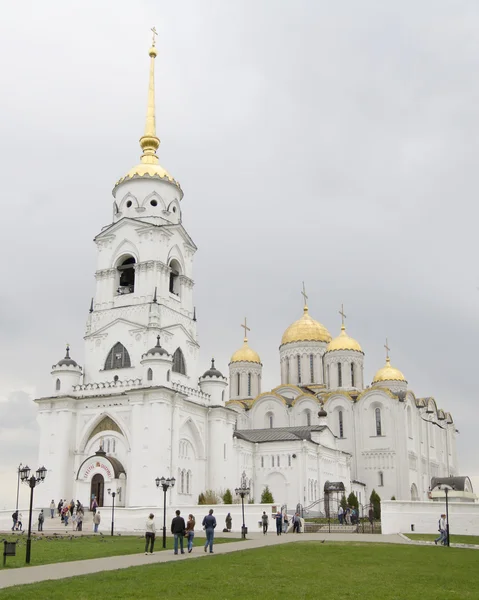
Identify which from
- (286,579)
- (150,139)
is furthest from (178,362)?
(286,579)

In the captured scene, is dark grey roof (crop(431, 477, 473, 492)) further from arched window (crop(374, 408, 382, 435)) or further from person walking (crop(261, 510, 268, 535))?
person walking (crop(261, 510, 268, 535))

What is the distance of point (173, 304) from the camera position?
45.9 meters

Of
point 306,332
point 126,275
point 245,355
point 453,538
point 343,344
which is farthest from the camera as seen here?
point 245,355

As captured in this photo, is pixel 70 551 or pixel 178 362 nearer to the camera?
pixel 70 551

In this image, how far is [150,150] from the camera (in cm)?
4966

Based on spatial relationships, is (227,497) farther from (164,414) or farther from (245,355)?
(245,355)

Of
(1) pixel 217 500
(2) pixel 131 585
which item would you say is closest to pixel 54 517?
(1) pixel 217 500

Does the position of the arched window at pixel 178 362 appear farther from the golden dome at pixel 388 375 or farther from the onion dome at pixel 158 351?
the golden dome at pixel 388 375

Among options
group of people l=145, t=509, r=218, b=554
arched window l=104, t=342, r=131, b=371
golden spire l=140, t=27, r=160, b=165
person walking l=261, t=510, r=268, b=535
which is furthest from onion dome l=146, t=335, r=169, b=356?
group of people l=145, t=509, r=218, b=554

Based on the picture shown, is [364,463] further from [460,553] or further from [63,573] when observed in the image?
[63,573]

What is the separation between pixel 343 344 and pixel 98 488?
29.9m

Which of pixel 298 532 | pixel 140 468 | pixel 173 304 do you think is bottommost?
pixel 298 532

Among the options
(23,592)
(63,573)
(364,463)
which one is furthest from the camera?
(364,463)

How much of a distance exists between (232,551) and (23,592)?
396 inches
